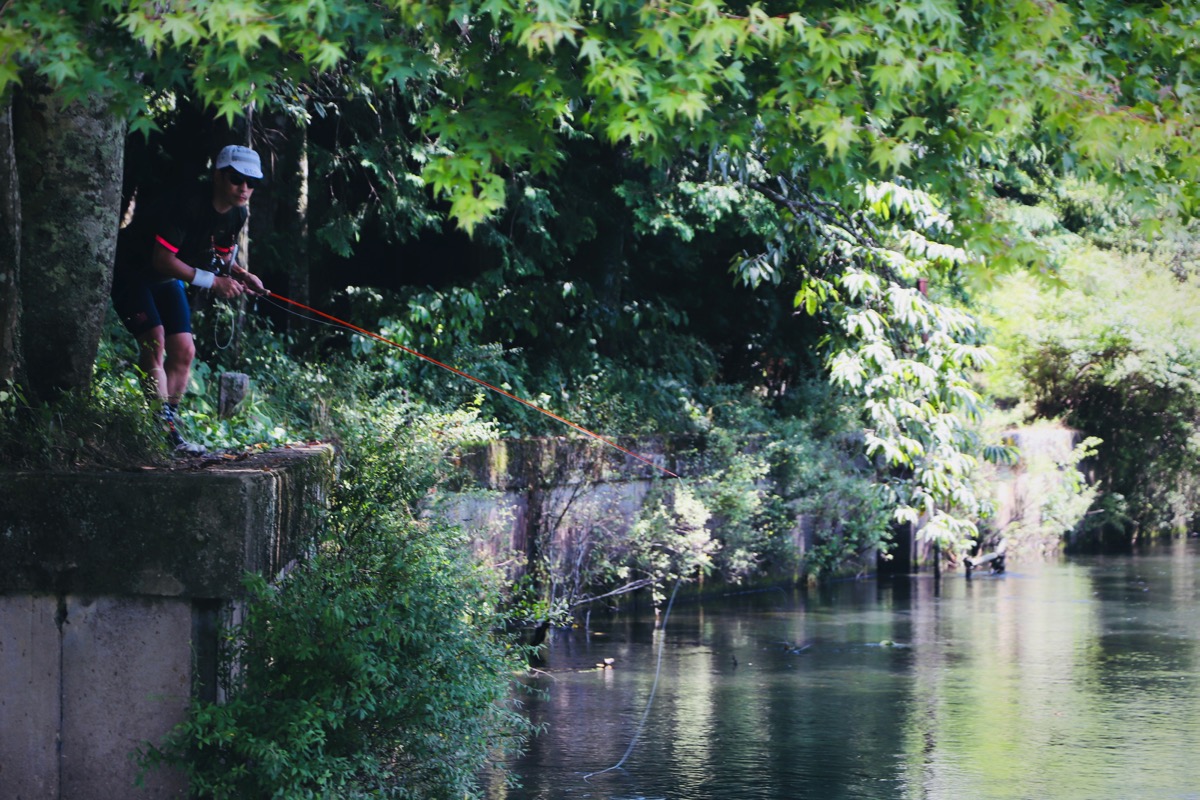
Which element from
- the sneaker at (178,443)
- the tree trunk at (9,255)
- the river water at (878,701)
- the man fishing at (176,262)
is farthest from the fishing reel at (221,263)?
the river water at (878,701)

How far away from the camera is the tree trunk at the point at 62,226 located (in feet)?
23.2

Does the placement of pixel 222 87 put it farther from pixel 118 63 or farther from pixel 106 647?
pixel 106 647

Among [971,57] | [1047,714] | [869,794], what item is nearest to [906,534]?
[1047,714]

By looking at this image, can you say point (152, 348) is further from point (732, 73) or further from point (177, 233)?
point (732, 73)

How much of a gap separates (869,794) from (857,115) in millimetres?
3582

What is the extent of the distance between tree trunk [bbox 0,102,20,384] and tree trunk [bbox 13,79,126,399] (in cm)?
15

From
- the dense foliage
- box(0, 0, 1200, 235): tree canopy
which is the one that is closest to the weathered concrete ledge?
box(0, 0, 1200, 235): tree canopy

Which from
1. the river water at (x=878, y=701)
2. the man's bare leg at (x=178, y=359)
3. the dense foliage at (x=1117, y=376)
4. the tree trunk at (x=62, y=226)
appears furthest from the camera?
the dense foliage at (x=1117, y=376)

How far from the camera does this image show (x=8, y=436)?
21.2 ft

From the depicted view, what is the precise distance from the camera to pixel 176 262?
833 centimetres

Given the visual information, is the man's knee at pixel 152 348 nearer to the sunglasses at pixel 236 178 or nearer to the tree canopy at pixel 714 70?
the sunglasses at pixel 236 178

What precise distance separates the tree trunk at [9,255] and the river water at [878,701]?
309 cm

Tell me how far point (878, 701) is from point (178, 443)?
17.2 feet

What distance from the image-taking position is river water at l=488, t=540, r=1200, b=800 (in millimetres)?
8102
